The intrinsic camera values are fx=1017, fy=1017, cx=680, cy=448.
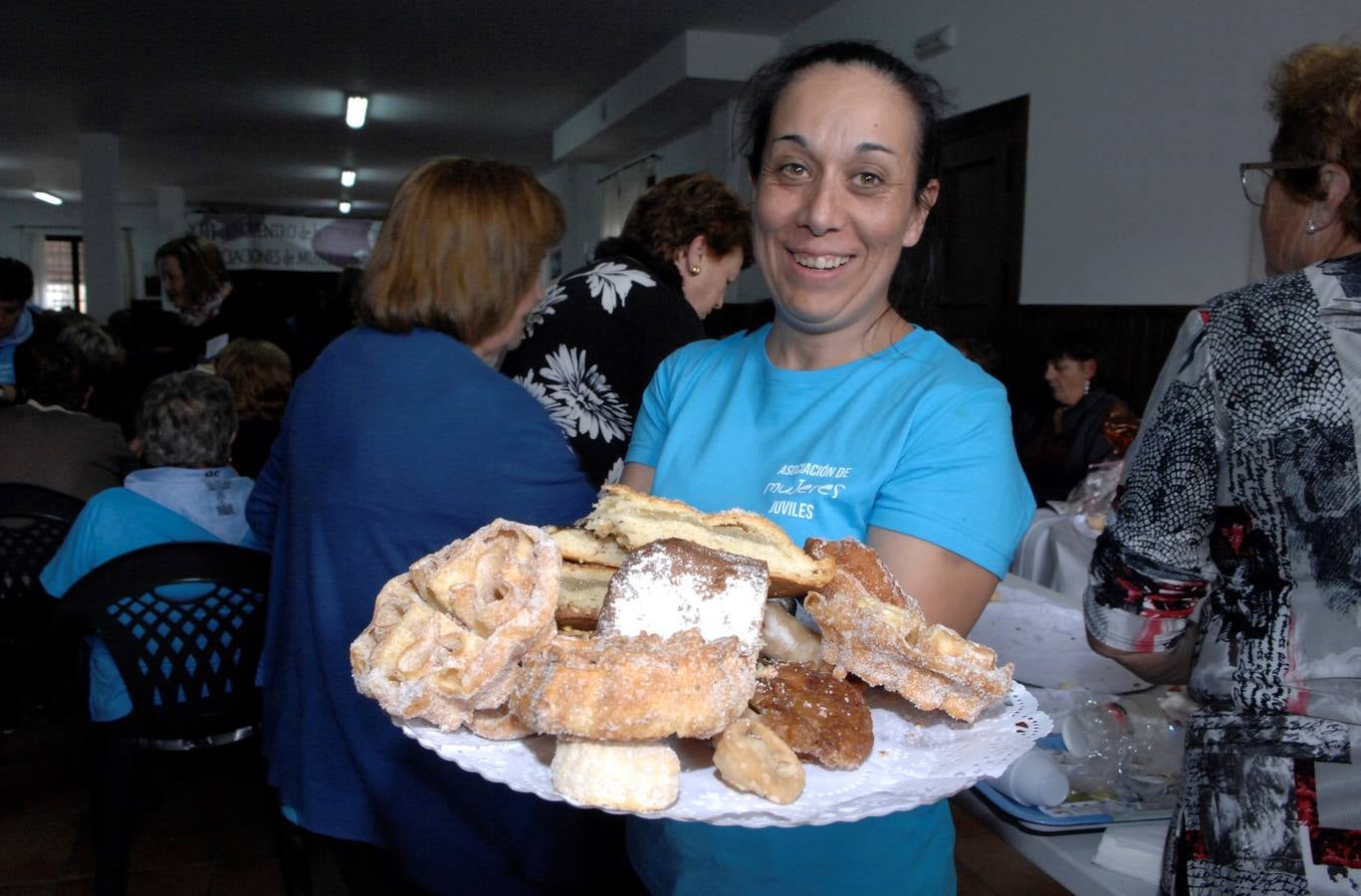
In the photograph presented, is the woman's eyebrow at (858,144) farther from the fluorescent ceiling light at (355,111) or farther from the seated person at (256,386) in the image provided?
the fluorescent ceiling light at (355,111)

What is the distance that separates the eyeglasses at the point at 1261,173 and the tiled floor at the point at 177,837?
2.10 m

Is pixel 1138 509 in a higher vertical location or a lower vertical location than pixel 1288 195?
lower

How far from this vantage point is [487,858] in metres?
1.70

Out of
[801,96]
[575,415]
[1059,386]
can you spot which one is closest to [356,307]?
[575,415]

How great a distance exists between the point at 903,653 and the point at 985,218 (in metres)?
5.85

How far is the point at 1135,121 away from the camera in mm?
4922

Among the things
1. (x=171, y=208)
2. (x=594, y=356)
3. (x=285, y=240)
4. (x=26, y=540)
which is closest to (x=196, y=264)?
(x=26, y=540)

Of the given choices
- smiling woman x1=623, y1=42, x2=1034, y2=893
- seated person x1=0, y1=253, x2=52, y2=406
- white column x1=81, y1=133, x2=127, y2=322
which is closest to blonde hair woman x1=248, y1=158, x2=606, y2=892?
smiling woman x1=623, y1=42, x2=1034, y2=893

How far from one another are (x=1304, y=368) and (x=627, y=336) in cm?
152

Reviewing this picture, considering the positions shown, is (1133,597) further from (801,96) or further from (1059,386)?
(1059,386)

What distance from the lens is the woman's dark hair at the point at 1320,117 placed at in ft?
4.25

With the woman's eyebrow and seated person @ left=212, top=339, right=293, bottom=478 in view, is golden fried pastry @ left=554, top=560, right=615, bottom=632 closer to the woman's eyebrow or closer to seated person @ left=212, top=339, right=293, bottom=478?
the woman's eyebrow

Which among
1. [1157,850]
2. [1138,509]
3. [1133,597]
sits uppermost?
[1138,509]

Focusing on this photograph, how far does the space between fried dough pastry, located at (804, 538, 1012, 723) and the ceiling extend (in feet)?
24.4
